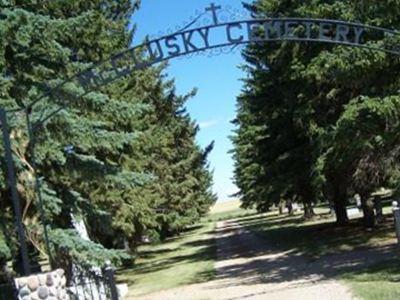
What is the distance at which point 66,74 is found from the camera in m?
16.1

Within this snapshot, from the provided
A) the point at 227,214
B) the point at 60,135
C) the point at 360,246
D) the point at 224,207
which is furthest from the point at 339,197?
the point at 224,207

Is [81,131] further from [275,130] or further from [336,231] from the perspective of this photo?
[336,231]

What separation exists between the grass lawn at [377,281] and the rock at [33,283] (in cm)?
542

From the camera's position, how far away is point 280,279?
17.1 metres

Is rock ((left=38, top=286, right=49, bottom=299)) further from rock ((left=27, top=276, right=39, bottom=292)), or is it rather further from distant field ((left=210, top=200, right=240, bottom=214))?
distant field ((left=210, top=200, right=240, bottom=214))

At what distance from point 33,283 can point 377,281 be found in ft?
22.8

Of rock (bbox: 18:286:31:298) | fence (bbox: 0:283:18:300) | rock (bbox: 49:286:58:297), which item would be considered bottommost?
fence (bbox: 0:283:18:300)

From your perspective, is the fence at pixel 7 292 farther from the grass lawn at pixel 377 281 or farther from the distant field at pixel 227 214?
the distant field at pixel 227 214

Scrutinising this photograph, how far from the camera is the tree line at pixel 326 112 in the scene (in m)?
15.5

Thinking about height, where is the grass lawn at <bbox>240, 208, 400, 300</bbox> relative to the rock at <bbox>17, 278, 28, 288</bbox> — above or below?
below

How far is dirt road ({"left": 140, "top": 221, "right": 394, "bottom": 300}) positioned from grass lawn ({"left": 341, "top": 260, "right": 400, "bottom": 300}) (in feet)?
0.89

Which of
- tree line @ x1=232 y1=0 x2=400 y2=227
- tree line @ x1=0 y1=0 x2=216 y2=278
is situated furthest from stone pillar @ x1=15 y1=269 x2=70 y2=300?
tree line @ x1=232 y1=0 x2=400 y2=227

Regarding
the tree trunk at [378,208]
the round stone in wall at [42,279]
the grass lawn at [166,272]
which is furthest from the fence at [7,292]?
the tree trunk at [378,208]

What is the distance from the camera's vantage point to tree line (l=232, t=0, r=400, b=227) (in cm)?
1546
